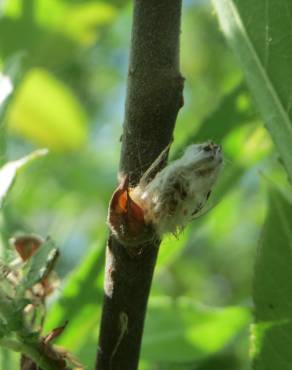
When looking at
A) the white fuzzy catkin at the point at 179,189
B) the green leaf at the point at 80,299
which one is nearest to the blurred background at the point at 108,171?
the green leaf at the point at 80,299

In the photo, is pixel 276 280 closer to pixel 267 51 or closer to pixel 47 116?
pixel 267 51

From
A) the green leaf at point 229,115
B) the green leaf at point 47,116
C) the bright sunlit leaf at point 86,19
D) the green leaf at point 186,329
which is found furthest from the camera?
the green leaf at point 47,116

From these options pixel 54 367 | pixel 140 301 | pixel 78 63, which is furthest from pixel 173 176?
pixel 78 63

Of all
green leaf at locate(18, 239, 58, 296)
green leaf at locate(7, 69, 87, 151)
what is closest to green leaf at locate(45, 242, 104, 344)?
green leaf at locate(18, 239, 58, 296)

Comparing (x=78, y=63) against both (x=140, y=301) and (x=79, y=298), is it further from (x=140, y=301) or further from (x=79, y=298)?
(x=140, y=301)

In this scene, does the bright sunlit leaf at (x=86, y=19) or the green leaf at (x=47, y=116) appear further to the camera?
the green leaf at (x=47, y=116)

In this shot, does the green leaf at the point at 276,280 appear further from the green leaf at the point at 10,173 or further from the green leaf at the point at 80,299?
the green leaf at the point at 80,299
